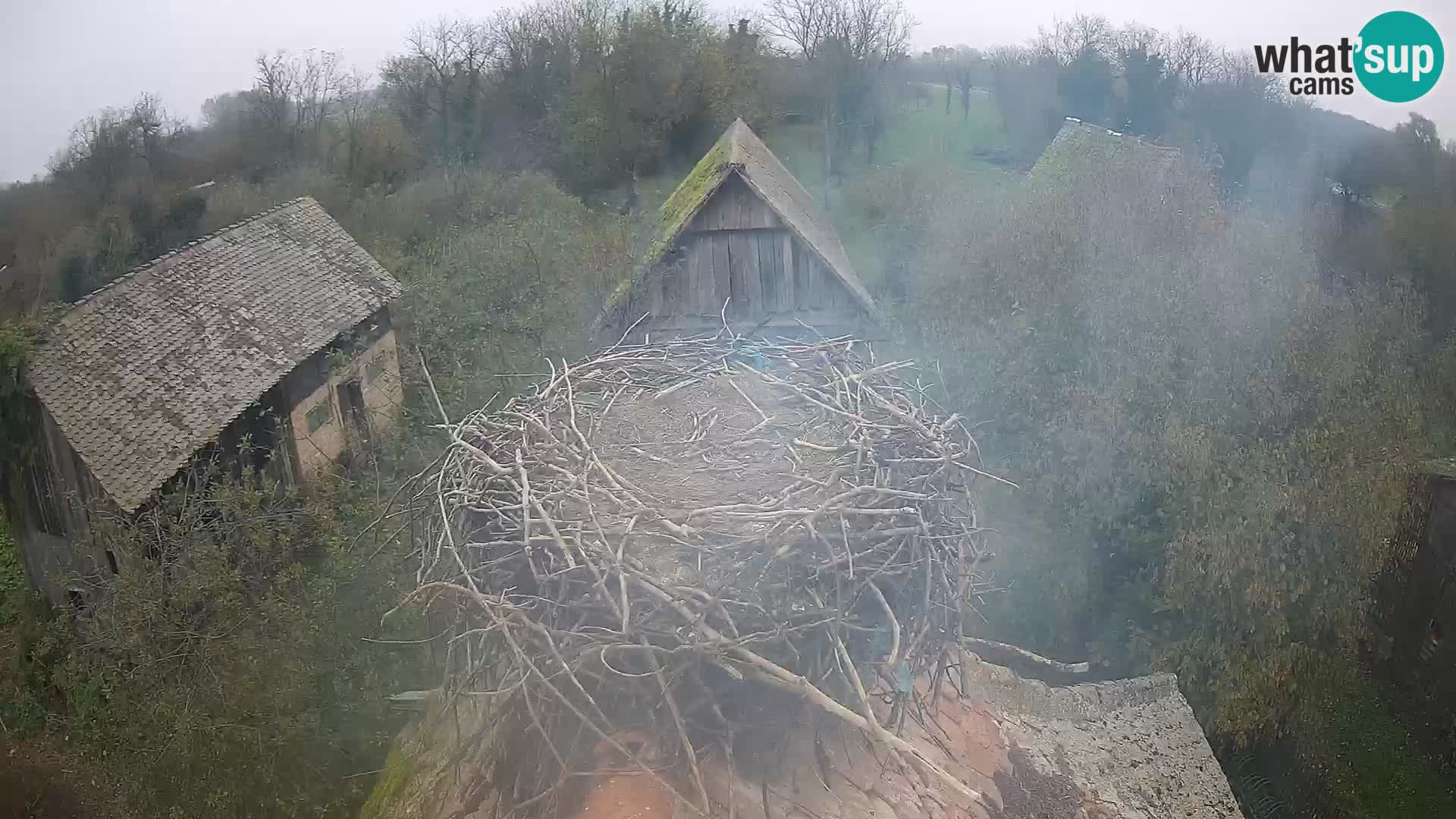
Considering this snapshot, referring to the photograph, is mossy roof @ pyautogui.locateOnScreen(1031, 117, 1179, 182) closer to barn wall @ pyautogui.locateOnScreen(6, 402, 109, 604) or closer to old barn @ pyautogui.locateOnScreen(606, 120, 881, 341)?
old barn @ pyautogui.locateOnScreen(606, 120, 881, 341)

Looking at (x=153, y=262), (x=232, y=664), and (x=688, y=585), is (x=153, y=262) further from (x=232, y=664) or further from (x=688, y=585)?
(x=688, y=585)

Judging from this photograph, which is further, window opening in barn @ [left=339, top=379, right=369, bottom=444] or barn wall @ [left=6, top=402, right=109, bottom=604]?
window opening in barn @ [left=339, top=379, right=369, bottom=444]

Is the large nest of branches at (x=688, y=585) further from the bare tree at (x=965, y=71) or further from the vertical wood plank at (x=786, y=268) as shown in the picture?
the bare tree at (x=965, y=71)

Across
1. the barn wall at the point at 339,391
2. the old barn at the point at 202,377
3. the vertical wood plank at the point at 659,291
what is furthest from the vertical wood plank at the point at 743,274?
the barn wall at the point at 339,391

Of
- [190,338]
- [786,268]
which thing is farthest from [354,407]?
[786,268]

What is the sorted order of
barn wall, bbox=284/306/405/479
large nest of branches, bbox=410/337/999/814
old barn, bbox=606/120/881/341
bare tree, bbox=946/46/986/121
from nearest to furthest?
large nest of branches, bbox=410/337/999/814 → old barn, bbox=606/120/881/341 → barn wall, bbox=284/306/405/479 → bare tree, bbox=946/46/986/121

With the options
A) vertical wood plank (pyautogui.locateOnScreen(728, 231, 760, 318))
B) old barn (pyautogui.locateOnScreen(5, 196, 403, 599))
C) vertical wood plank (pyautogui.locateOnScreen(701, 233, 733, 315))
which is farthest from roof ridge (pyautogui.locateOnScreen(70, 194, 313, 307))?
vertical wood plank (pyautogui.locateOnScreen(728, 231, 760, 318))
